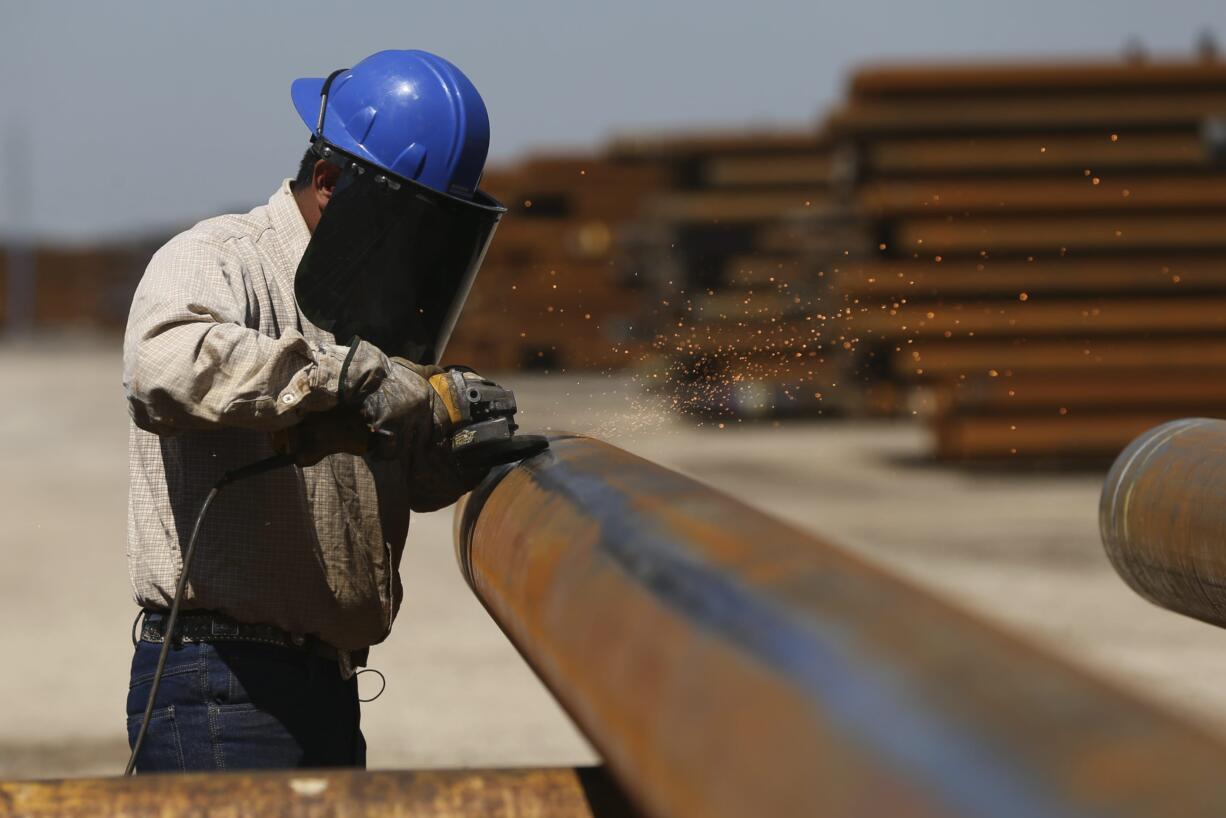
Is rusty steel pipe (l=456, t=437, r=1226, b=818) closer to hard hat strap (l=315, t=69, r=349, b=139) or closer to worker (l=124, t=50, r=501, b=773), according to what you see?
worker (l=124, t=50, r=501, b=773)

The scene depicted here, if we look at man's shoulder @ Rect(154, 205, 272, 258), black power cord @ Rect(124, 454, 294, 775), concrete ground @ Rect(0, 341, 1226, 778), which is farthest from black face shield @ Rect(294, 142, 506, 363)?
concrete ground @ Rect(0, 341, 1226, 778)

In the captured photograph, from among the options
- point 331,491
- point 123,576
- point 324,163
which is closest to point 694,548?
point 331,491

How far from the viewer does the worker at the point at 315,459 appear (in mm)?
2234

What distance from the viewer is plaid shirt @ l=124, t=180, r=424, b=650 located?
2.10 meters

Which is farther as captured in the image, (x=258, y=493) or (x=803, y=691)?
(x=258, y=493)

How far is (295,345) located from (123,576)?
639 centimetres

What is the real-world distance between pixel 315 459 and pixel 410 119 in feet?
1.88

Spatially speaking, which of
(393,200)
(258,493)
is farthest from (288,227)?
(258,493)

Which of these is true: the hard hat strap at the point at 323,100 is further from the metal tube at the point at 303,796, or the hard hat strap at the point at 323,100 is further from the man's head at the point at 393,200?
the metal tube at the point at 303,796

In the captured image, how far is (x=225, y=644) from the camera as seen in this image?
2.27 metres

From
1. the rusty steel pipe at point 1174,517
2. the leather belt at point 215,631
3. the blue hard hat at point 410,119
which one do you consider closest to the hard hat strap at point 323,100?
the blue hard hat at point 410,119

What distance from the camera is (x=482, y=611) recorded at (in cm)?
736

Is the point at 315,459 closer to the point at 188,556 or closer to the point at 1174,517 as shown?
the point at 188,556

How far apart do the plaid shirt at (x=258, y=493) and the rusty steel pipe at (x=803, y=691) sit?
733 millimetres
